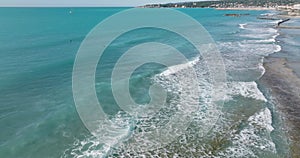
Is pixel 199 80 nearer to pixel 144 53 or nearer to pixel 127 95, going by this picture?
pixel 127 95

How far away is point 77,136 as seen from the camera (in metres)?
14.8

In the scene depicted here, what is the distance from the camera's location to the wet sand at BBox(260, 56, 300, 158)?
49.2ft

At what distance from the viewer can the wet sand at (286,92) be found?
1500 centimetres

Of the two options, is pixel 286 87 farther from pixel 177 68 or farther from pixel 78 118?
pixel 78 118

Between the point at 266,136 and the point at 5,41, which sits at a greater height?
the point at 5,41

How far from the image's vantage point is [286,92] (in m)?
21.4

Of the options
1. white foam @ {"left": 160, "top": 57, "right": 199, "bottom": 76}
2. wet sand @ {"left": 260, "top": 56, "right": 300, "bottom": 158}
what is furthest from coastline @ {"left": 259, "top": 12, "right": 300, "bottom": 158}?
white foam @ {"left": 160, "top": 57, "right": 199, "bottom": 76}

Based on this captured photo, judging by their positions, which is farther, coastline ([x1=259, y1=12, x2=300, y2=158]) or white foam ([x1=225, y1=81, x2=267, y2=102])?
white foam ([x1=225, y1=81, x2=267, y2=102])

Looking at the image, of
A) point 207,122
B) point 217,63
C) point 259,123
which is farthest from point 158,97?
point 217,63

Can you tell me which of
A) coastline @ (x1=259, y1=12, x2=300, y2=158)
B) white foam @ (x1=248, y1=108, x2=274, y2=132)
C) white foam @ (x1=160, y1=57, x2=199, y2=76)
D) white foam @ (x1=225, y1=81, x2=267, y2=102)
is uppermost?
white foam @ (x1=160, y1=57, x2=199, y2=76)

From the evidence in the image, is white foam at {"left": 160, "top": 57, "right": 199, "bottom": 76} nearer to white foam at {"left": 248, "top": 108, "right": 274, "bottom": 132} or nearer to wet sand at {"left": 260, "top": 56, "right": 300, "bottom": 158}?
wet sand at {"left": 260, "top": 56, "right": 300, "bottom": 158}

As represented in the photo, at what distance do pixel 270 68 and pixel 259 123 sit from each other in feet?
47.3

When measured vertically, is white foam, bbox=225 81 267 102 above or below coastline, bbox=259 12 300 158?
above

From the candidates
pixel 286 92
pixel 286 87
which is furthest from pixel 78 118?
pixel 286 87
